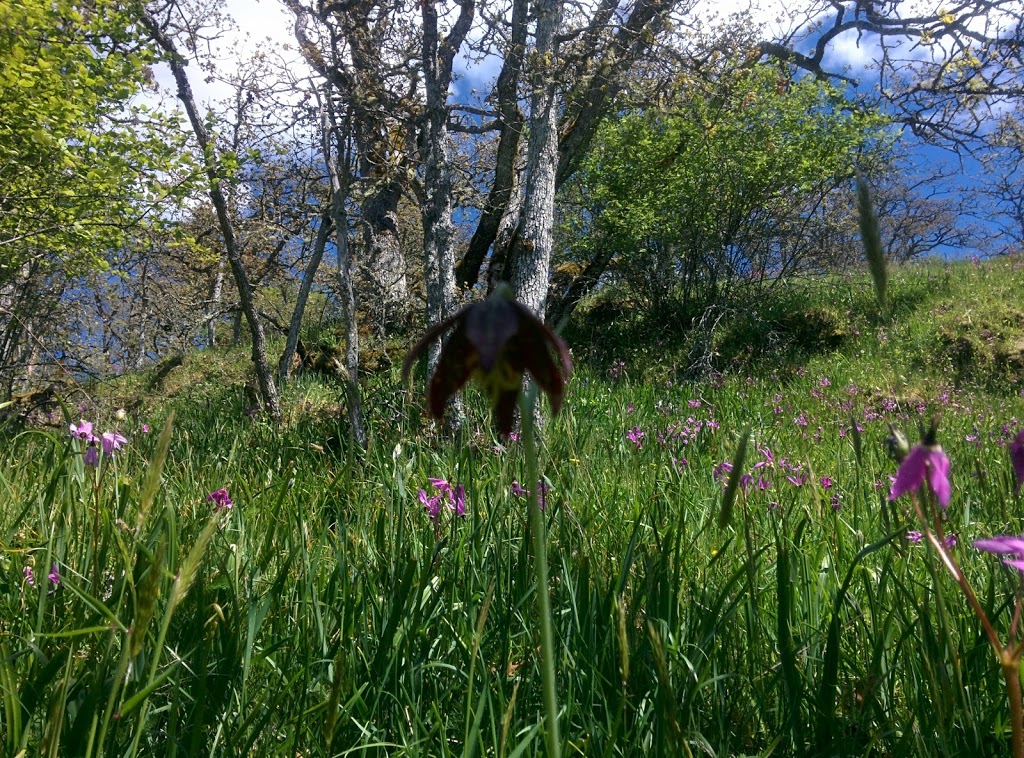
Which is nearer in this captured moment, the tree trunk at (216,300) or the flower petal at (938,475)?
the flower petal at (938,475)

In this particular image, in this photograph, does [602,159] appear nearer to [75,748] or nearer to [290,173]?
[290,173]

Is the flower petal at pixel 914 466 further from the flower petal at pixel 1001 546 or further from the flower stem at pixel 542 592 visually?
the flower stem at pixel 542 592

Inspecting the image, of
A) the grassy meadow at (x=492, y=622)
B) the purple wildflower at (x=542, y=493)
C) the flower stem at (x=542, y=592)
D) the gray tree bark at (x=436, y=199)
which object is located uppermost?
the gray tree bark at (x=436, y=199)

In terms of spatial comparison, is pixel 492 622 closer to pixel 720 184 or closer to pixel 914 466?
pixel 914 466

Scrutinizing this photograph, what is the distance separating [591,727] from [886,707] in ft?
2.46

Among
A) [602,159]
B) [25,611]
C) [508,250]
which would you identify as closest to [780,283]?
[602,159]

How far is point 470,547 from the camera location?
170cm

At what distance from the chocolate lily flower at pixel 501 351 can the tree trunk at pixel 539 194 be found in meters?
4.90

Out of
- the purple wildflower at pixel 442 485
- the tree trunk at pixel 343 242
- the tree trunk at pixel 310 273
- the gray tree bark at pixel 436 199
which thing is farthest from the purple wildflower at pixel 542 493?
the tree trunk at pixel 310 273

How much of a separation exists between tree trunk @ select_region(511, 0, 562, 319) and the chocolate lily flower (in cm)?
490

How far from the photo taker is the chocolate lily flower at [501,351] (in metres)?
0.55

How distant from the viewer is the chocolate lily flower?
0.55 metres

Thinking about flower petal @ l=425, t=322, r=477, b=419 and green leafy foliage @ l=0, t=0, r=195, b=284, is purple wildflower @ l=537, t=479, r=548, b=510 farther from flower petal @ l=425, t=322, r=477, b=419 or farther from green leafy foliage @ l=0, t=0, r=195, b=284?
green leafy foliage @ l=0, t=0, r=195, b=284

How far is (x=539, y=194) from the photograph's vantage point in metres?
5.65
